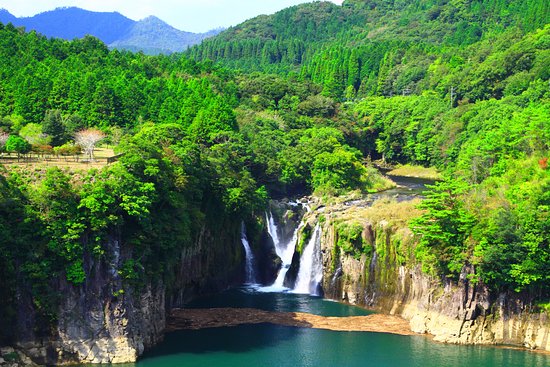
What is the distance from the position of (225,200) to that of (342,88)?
88.0 meters

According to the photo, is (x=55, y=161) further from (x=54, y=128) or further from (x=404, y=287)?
(x=404, y=287)

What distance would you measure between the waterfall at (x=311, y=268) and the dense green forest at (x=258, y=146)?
5389mm

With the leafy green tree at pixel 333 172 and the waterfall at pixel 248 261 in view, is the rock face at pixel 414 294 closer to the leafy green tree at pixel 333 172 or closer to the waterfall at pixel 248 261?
the waterfall at pixel 248 261

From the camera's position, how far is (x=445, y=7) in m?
174

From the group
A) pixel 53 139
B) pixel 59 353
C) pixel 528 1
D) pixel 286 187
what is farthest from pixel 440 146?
pixel 528 1

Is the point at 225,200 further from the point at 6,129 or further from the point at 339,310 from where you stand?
the point at 6,129

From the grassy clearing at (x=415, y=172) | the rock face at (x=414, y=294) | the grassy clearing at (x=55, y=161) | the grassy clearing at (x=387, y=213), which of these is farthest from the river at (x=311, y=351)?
the grassy clearing at (x=415, y=172)

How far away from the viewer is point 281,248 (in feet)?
199

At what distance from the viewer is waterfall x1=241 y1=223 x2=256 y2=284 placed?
5759cm

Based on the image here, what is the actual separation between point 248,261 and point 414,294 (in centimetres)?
1566

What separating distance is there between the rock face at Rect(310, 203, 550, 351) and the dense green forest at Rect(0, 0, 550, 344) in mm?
1269

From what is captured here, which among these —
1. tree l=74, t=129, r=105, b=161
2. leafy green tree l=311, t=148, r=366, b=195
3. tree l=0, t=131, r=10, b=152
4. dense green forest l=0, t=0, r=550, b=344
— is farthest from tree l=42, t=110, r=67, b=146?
leafy green tree l=311, t=148, r=366, b=195

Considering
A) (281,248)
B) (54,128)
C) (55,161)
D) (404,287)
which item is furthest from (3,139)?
(404,287)

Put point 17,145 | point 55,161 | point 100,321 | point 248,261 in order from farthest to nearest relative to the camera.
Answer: point 248,261
point 17,145
point 55,161
point 100,321
